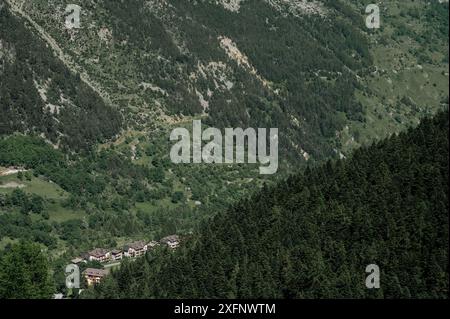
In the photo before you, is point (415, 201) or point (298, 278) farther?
point (415, 201)

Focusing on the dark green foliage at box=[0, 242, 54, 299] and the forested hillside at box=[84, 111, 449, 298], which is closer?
the forested hillside at box=[84, 111, 449, 298]

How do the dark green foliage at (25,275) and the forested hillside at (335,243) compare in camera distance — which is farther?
the dark green foliage at (25,275)

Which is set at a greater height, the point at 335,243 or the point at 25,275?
the point at 335,243

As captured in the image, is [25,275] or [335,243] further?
[25,275]
